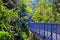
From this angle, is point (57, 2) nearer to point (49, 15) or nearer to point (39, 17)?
point (49, 15)

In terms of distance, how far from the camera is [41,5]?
38.3 meters

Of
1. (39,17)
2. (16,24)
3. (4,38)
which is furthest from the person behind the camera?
(39,17)

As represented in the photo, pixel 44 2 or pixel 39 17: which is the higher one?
pixel 44 2

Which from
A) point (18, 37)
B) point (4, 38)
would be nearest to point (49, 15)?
point (18, 37)

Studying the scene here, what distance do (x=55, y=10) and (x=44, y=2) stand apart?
27.8 ft

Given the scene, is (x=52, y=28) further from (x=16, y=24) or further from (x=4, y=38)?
(x=16, y=24)

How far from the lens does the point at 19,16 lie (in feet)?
78.9

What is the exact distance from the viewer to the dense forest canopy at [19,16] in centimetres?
1259

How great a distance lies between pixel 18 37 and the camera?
63.8 ft

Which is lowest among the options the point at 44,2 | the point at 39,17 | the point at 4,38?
the point at 39,17

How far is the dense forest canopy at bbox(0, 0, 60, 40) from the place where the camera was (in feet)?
41.3

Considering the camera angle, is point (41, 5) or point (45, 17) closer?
point (45, 17)

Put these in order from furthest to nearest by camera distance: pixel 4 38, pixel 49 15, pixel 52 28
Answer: pixel 49 15 → pixel 52 28 → pixel 4 38

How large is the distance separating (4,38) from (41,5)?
92.8 feet
